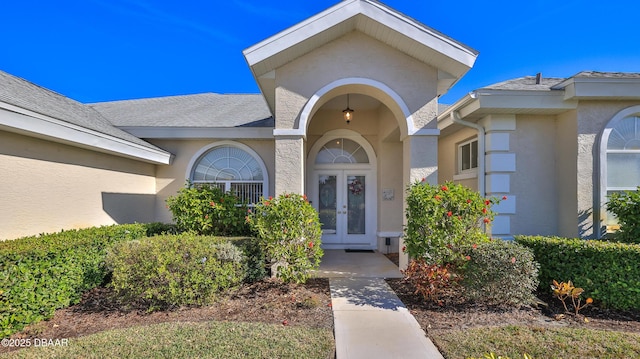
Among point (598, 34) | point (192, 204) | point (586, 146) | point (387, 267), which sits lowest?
point (387, 267)

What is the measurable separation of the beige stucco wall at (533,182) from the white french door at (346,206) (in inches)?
160

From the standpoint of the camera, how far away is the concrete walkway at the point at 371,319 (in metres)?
3.68

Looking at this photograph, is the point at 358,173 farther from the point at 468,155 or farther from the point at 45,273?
the point at 45,273

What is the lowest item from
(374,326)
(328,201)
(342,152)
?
(374,326)

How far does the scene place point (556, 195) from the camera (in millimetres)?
6715

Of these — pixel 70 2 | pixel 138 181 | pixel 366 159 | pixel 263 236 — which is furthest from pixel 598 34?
pixel 70 2

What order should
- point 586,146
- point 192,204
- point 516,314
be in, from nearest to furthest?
1. point 516,314
2. point 586,146
3. point 192,204

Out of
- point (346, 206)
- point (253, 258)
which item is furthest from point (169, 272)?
point (346, 206)

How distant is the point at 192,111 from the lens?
1042 centimetres

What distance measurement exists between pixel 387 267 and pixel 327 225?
113 inches

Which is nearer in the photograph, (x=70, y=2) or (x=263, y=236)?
(x=263, y=236)

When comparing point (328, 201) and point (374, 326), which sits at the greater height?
point (328, 201)

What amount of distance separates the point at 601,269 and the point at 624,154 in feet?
11.1

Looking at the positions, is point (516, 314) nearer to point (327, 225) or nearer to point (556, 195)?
point (556, 195)
